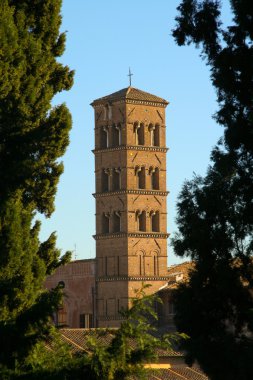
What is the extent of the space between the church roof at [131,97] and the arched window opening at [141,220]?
6.27 m

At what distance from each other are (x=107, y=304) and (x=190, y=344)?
3857cm

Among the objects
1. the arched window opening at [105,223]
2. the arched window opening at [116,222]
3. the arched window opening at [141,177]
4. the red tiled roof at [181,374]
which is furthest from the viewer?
the arched window opening at [141,177]

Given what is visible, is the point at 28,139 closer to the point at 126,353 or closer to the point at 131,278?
the point at 126,353

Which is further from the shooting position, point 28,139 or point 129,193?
point 129,193

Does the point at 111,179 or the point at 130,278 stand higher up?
the point at 111,179

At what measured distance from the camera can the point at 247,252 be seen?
81.4 ft

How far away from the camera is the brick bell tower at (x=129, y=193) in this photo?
6519 cm

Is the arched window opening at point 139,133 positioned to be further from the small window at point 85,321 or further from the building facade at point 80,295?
the small window at point 85,321

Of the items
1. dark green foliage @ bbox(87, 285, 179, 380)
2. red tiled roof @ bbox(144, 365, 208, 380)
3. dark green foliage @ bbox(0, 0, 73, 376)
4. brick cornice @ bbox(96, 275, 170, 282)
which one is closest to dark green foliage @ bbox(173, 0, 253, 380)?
dark green foliage @ bbox(0, 0, 73, 376)

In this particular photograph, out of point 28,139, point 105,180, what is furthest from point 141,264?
point 28,139

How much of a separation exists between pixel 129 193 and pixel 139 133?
3780 millimetres

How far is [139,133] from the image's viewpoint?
220ft

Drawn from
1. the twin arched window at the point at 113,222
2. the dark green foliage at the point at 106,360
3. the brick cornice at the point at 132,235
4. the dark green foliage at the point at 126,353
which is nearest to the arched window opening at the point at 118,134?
the twin arched window at the point at 113,222

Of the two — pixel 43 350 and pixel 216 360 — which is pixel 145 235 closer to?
pixel 216 360
